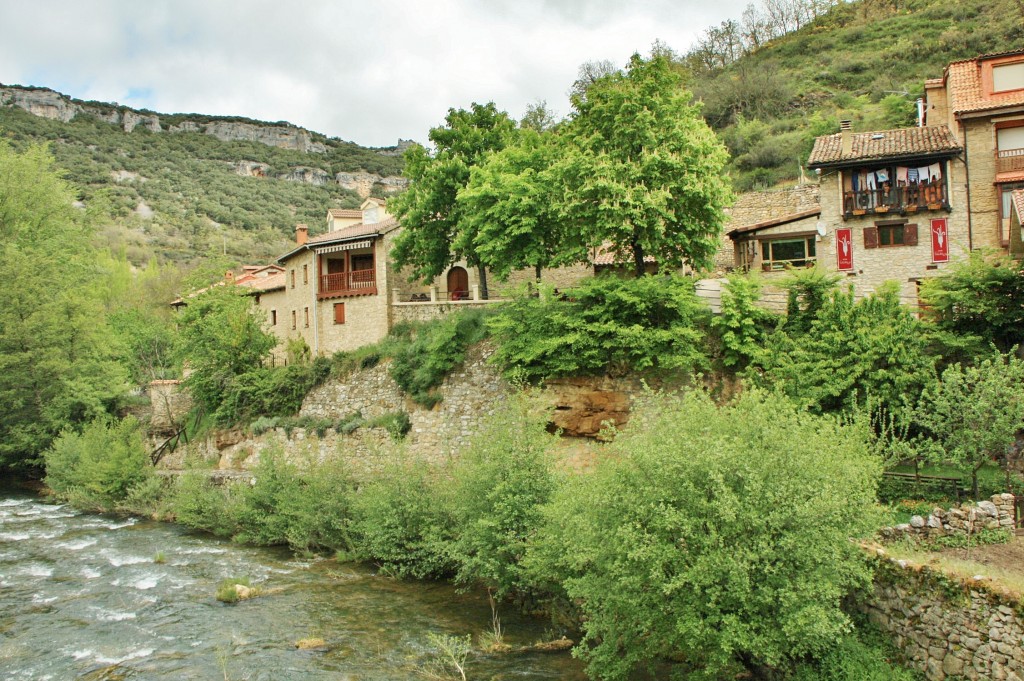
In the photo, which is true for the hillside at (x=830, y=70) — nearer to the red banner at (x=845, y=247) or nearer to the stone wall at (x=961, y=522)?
the red banner at (x=845, y=247)

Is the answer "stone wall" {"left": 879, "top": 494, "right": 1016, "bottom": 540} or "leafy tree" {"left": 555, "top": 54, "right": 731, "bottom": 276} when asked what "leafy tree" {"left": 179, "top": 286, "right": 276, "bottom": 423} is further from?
"stone wall" {"left": 879, "top": 494, "right": 1016, "bottom": 540}

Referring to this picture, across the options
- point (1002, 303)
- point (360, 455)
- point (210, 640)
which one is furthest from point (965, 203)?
point (210, 640)

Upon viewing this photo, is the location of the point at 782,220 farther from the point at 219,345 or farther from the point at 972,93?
the point at 219,345

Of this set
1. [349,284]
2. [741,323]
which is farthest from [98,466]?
[741,323]


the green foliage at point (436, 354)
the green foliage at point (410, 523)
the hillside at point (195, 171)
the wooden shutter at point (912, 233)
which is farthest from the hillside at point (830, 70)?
the hillside at point (195, 171)

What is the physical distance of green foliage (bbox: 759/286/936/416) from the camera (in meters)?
18.2

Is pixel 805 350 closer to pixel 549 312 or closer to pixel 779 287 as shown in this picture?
pixel 779 287

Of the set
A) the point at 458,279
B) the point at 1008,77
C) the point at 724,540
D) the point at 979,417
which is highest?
the point at 1008,77

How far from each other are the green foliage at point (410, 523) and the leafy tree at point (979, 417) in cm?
1075

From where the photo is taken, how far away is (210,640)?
Answer: 48.6ft

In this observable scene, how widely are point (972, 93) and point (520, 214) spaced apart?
15.8 m

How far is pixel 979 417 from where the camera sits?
14.6 meters

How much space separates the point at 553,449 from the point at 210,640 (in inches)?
317

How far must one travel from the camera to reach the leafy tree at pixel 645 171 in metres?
20.6
